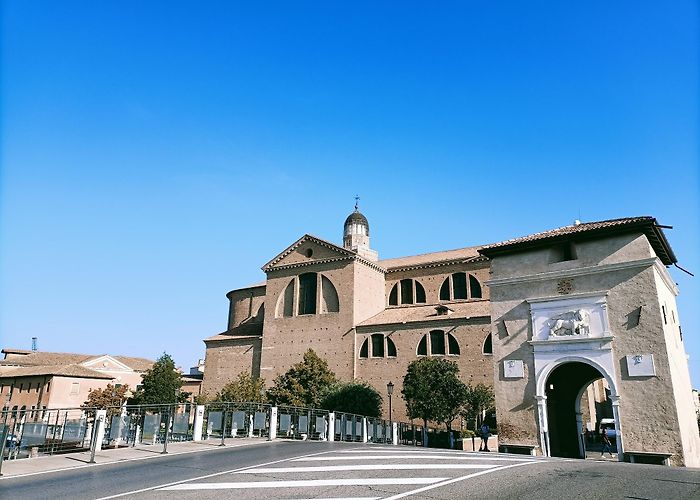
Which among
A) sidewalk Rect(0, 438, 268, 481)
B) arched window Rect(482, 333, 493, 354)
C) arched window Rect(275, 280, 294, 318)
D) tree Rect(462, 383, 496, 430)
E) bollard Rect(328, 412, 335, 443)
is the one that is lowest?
sidewalk Rect(0, 438, 268, 481)

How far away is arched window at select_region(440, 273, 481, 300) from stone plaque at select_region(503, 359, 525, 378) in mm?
18990

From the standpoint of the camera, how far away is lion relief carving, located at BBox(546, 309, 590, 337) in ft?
65.5

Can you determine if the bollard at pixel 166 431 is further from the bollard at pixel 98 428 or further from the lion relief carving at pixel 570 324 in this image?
the lion relief carving at pixel 570 324

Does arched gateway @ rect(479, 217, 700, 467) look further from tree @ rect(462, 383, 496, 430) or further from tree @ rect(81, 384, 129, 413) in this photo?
tree @ rect(81, 384, 129, 413)

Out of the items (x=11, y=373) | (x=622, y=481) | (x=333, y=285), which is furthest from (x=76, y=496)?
(x=11, y=373)

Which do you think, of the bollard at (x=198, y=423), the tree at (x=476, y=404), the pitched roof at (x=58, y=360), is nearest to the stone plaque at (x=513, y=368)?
the tree at (x=476, y=404)

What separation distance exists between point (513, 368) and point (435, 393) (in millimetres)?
9012

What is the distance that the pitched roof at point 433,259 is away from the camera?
41.2 meters

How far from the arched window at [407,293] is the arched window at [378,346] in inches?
231

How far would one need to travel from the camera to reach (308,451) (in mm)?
15766

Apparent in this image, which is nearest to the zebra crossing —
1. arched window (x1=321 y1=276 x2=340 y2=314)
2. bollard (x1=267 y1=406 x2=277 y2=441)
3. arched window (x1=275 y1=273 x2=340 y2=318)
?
bollard (x1=267 y1=406 x2=277 y2=441)

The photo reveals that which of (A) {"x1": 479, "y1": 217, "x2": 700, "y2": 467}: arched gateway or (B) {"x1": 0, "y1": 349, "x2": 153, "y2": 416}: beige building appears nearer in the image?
(A) {"x1": 479, "y1": 217, "x2": 700, "y2": 467}: arched gateway

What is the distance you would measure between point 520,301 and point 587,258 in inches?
124

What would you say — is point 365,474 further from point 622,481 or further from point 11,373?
point 11,373
